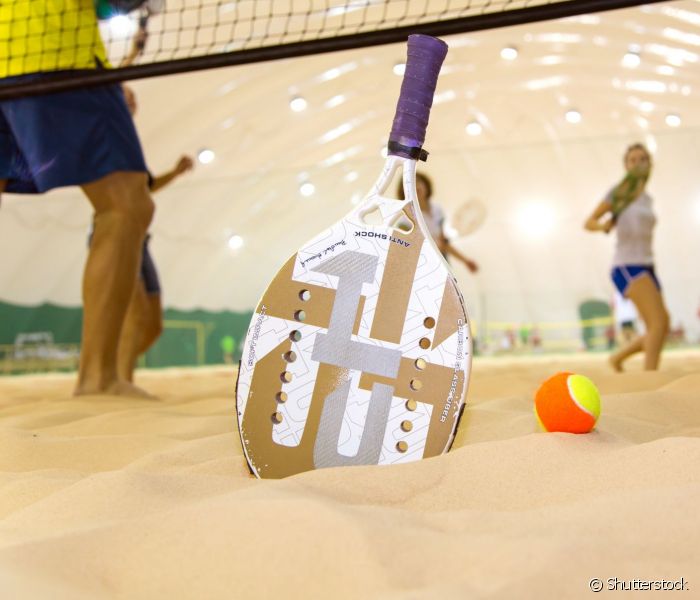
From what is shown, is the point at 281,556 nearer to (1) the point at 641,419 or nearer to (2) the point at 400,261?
(2) the point at 400,261

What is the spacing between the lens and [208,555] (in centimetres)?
71

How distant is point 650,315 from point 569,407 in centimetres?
301

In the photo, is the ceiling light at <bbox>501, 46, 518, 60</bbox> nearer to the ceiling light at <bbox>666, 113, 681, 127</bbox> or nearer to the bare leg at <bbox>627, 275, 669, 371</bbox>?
the ceiling light at <bbox>666, 113, 681, 127</bbox>

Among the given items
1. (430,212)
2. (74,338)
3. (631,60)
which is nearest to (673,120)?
(631,60)

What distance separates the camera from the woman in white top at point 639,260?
3.86 m

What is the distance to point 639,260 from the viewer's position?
3990 millimetres

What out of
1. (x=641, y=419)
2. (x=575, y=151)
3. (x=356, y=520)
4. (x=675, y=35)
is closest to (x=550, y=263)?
(x=575, y=151)

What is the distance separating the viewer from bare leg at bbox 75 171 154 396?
226 centimetres

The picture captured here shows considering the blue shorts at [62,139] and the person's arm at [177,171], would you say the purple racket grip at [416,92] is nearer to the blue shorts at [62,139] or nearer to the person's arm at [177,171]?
the blue shorts at [62,139]

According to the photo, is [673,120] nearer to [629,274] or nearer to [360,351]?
[629,274]

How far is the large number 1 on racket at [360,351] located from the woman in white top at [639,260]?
3.06 meters

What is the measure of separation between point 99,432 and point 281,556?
3.22 ft

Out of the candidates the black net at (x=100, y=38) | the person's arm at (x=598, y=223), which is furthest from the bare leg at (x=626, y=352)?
the black net at (x=100, y=38)

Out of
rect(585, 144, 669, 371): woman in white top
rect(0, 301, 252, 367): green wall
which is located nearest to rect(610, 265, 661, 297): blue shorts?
rect(585, 144, 669, 371): woman in white top
